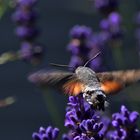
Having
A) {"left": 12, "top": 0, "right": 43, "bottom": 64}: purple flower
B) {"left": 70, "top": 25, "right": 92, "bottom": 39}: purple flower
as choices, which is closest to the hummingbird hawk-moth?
{"left": 70, "top": 25, "right": 92, "bottom": 39}: purple flower

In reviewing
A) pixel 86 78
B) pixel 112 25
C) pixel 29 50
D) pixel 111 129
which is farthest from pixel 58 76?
pixel 112 25

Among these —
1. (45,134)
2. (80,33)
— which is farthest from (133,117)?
(80,33)

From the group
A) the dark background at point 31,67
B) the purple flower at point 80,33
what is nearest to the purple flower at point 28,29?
the purple flower at point 80,33

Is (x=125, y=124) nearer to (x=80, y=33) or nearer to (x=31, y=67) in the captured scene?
(x=80, y=33)

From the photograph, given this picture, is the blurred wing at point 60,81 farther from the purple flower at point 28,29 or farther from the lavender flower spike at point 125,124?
the purple flower at point 28,29

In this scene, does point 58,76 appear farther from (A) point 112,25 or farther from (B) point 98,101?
(A) point 112,25

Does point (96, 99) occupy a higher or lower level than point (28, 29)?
lower

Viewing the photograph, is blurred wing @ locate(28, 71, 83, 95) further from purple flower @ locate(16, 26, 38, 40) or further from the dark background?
the dark background
